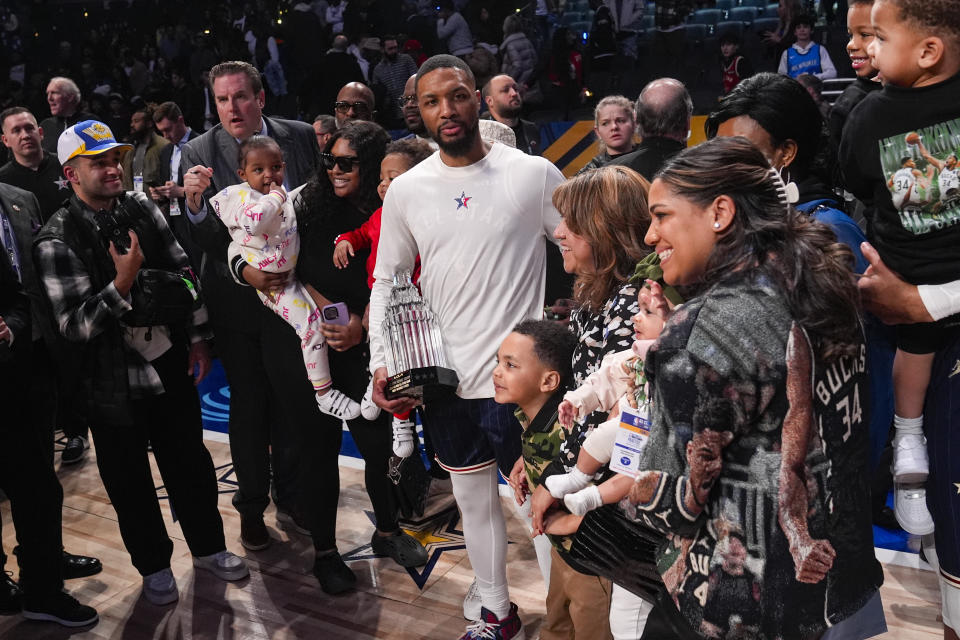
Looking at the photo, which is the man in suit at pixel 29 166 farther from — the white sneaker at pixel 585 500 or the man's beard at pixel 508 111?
the white sneaker at pixel 585 500

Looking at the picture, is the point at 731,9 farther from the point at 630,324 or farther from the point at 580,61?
the point at 630,324

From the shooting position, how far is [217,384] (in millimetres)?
6078

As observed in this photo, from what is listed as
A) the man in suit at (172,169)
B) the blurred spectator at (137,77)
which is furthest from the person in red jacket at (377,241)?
the blurred spectator at (137,77)

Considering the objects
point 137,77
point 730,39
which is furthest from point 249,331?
point 137,77

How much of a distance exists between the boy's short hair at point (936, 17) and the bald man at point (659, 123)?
189cm

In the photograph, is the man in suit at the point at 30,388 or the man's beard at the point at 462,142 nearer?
the man's beard at the point at 462,142

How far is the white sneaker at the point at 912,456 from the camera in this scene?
A: 6.63 ft

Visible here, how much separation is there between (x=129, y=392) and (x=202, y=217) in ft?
2.40

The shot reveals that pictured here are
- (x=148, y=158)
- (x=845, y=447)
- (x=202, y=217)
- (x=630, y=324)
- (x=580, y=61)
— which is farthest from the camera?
(x=580, y=61)

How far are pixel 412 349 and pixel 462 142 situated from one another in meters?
0.68

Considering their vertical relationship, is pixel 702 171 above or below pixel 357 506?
above

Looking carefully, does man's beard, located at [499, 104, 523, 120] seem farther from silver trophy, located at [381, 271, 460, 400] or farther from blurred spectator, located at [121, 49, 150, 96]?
blurred spectator, located at [121, 49, 150, 96]

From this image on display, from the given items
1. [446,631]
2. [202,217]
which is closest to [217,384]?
[202,217]

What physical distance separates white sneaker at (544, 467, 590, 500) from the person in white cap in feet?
5.94
